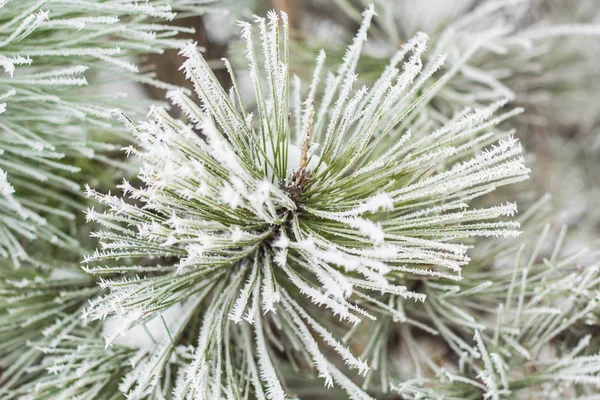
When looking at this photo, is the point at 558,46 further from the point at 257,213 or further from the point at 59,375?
the point at 59,375

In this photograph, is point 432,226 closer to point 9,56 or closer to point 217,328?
point 217,328

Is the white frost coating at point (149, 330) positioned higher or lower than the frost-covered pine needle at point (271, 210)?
lower

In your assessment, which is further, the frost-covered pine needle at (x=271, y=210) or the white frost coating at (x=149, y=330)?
the white frost coating at (x=149, y=330)

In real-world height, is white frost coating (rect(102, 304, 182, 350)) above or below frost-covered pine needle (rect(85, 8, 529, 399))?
below

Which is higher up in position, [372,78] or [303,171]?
[372,78]

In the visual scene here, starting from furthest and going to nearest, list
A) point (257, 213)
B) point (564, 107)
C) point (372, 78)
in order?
point (564, 107), point (372, 78), point (257, 213)

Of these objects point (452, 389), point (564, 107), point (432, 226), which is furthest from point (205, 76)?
point (564, 107)

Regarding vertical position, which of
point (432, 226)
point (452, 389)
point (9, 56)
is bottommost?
point (452, 389)

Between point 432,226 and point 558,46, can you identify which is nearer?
point 432,226

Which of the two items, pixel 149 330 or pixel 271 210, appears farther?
pixel 149 330

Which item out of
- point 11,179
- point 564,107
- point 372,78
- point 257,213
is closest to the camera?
point 257,213

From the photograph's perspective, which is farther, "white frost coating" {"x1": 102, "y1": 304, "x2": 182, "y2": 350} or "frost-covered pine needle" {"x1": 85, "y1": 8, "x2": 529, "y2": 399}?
"white frost coating" {"x1": 102, "y1": 304, "x2": 182, "y2": 350}
